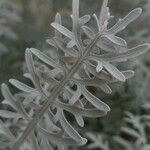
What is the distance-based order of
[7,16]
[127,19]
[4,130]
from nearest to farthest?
[127,19]
[4,130]
[7,16]

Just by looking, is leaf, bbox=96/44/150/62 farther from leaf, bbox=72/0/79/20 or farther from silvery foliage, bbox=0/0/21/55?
silvery foliage, bbox=0/0/21/55

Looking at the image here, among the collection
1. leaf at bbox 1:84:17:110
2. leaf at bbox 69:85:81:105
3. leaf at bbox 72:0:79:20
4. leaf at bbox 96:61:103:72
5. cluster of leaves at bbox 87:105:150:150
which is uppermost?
leaf at bbox 72:0:79:20

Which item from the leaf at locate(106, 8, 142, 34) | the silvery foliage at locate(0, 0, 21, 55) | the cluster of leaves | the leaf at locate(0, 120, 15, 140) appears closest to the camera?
the leaf at locate(106, 8, 142, 34)

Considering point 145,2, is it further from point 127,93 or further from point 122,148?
point 122,148

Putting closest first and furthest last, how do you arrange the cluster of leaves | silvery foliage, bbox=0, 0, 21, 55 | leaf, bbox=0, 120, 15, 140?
leaf, bbox=0, 120, 15, 140 < the cluster of leaves < silvery foliage, bbox=0, 0, 21, 55

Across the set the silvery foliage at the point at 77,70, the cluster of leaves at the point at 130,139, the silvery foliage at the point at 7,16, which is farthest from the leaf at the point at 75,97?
the silvery foliage at the point at 7,16

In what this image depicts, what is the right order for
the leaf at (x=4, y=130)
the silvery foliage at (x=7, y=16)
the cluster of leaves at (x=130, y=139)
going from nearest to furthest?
the leaf at (x=4, y=130)
the cluster of leaves at (x=130, y=139)
the silvery foliage at (x=7, y=16)

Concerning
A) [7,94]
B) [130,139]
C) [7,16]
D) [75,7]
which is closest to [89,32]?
[75,7]

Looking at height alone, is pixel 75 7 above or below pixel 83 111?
above

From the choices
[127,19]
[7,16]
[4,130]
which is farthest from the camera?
[7,16]

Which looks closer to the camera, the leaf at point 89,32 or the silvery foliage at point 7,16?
the leaf at point 89,32

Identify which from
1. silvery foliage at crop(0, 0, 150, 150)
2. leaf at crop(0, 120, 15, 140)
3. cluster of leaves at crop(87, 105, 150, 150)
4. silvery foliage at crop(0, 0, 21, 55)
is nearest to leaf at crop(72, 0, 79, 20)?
silvery foliage at crop(0, 0, 150, 150)

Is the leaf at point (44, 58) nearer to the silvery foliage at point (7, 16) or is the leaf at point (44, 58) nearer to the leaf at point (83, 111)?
the leaf at point (83, 111)

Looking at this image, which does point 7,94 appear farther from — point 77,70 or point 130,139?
point 130,139
